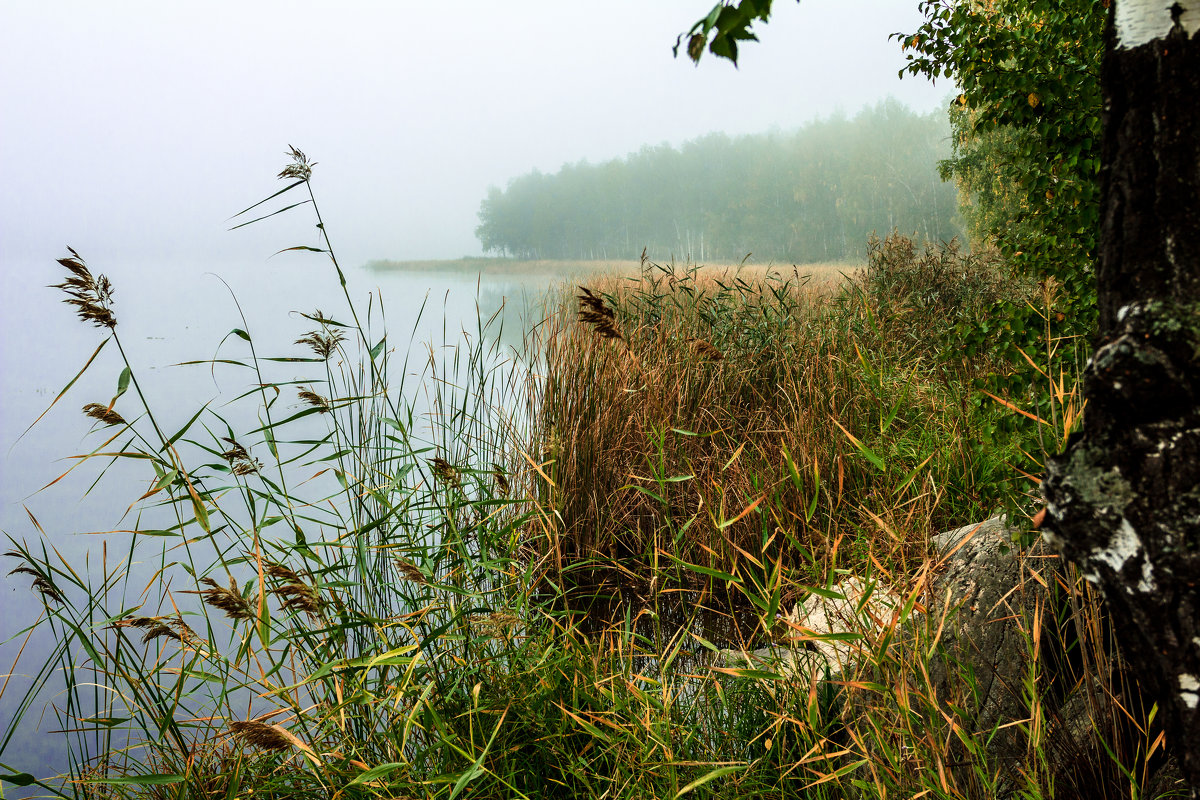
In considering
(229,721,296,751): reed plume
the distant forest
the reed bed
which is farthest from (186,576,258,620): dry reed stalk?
the distant forest

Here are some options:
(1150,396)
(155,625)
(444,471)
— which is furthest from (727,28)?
(155,625)

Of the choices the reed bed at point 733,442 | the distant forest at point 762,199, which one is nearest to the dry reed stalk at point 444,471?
the reed bed at point 733,442

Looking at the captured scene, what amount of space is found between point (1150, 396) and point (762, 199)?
183 ft

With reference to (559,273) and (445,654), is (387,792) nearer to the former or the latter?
(445,654)

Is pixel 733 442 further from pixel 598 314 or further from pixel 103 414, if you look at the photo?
pixel 103 414

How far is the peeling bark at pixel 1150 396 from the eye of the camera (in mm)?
831

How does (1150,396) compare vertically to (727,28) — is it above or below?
below

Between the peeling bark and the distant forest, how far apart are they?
1829 inches

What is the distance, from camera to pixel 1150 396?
0.86 m

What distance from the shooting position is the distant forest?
161ft

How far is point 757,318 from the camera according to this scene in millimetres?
4672

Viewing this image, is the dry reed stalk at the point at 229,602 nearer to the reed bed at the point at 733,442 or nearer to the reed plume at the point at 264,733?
the reed plume at the point at 264,733

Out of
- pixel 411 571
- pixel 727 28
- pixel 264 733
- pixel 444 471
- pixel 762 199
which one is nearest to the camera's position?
pixel 727 28

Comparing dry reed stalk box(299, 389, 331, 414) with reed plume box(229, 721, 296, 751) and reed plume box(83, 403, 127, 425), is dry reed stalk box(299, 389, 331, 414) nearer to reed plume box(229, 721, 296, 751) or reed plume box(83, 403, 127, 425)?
reed plume box(83, 403, 127, 425)
